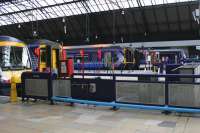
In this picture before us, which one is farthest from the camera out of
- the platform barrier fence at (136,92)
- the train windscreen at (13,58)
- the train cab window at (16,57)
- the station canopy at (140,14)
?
the station canopy at (140,14)

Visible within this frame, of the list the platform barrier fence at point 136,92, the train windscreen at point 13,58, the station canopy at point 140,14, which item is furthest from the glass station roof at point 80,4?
the platform barrier fence at point 136,92

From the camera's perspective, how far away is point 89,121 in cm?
757

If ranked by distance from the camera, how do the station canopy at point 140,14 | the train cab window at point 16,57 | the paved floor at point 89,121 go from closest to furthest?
1. the paved floor at point 89,121
2. the train cab window at point 16,57
3. the station canopy at point 140,14

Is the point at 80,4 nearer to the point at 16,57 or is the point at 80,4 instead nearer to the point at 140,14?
the point at 140,14

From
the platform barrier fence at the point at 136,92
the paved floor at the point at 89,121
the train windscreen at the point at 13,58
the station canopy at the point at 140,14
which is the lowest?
the paved floor at the point at 89,121

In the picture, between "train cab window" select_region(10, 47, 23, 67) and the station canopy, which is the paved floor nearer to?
"train cab window" select_region(10, 47, 23, 67)

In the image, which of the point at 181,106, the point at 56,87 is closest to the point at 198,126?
the point at 181,106

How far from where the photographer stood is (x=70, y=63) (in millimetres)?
12867

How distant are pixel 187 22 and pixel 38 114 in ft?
135

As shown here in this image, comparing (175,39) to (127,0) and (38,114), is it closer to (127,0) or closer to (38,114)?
(127,0)

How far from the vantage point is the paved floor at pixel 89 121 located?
22.0ft

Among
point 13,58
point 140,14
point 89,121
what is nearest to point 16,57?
point 13,58

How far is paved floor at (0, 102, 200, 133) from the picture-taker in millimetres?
6703

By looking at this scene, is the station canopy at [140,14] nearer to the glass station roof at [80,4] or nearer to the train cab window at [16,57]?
the glass station roof at [80,4]
